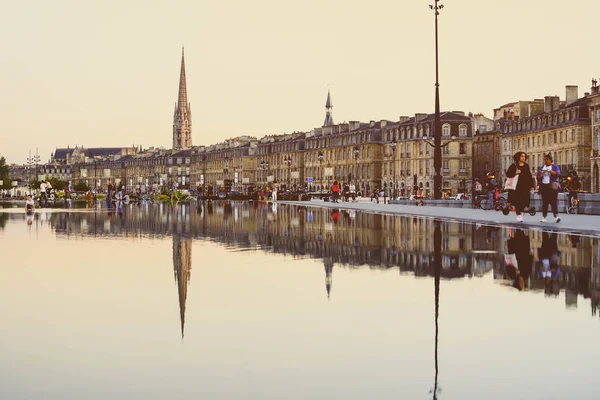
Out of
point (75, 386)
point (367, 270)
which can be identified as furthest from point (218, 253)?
point (75, 386)

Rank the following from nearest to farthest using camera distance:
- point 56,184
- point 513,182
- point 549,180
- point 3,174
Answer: point 513,182, point 549,180, point 3,174, point 56,184

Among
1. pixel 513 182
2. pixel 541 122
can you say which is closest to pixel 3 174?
pixel 541 122

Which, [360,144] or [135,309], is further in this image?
[360,144]

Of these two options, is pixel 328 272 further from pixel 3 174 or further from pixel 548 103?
pixel 3 174

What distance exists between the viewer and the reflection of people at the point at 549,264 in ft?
34.8

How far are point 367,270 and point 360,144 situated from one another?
143m

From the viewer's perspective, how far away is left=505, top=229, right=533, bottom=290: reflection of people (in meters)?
11.4

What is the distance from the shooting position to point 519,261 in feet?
46.3

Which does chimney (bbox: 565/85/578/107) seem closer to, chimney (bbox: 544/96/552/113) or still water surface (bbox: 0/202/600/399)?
chimney (bbox: 544/96/552/113)

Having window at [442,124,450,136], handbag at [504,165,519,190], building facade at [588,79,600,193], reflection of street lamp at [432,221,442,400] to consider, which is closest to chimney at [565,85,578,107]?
building facade at [588,79,600,193]

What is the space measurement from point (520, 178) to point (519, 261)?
12053 millimetres

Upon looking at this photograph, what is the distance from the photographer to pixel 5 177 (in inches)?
5221

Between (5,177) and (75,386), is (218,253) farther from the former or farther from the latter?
(5,177)

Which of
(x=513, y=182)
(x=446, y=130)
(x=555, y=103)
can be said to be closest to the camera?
(x=513, y=182)
